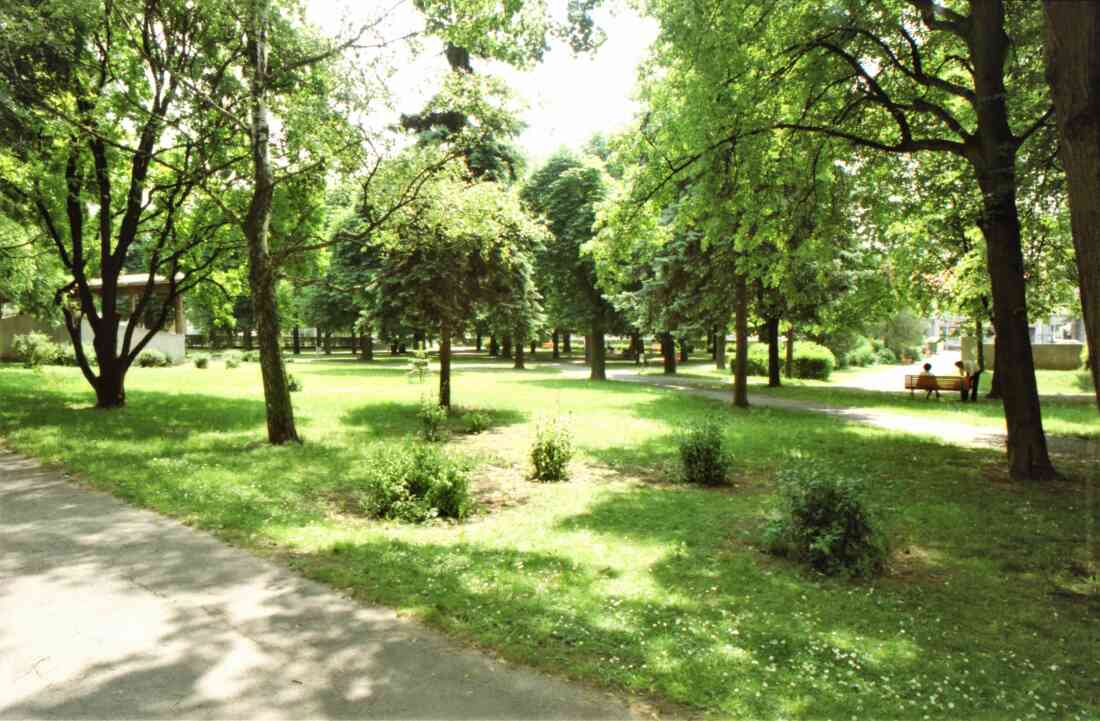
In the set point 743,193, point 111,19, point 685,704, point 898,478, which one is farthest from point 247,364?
point 685,704

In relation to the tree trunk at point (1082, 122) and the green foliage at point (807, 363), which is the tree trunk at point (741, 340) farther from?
the tree trunk at point (1082, 122)

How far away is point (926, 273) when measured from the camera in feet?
74.7

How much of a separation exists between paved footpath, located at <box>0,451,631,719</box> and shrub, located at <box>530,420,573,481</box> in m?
4.79

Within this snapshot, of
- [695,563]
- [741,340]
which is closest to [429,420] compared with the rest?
[695,563]

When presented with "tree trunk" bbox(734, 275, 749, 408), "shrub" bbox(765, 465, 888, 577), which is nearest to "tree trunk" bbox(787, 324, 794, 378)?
"tree trunk" bbox(734, 275, 749, 408)

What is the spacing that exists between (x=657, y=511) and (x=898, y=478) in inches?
182

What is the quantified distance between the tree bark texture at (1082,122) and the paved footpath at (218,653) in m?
3.80

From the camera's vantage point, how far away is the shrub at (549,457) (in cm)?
985

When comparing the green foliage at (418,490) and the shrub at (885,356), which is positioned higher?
the shrub at (885,356)

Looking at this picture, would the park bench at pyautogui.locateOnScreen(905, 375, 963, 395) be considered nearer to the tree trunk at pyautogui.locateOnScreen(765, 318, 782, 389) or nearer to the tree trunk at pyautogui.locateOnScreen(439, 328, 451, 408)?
the tree trunk at pyautogui.locateOnScreen(765, 318, 782, 389)

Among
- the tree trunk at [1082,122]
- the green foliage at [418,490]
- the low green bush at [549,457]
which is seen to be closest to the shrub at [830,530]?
the tree trunk at [1082,122]

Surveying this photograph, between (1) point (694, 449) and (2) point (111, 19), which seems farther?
(2) point (111, 19)

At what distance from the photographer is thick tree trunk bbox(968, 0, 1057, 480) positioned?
926cm

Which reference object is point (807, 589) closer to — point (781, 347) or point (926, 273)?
point (926, 273)
